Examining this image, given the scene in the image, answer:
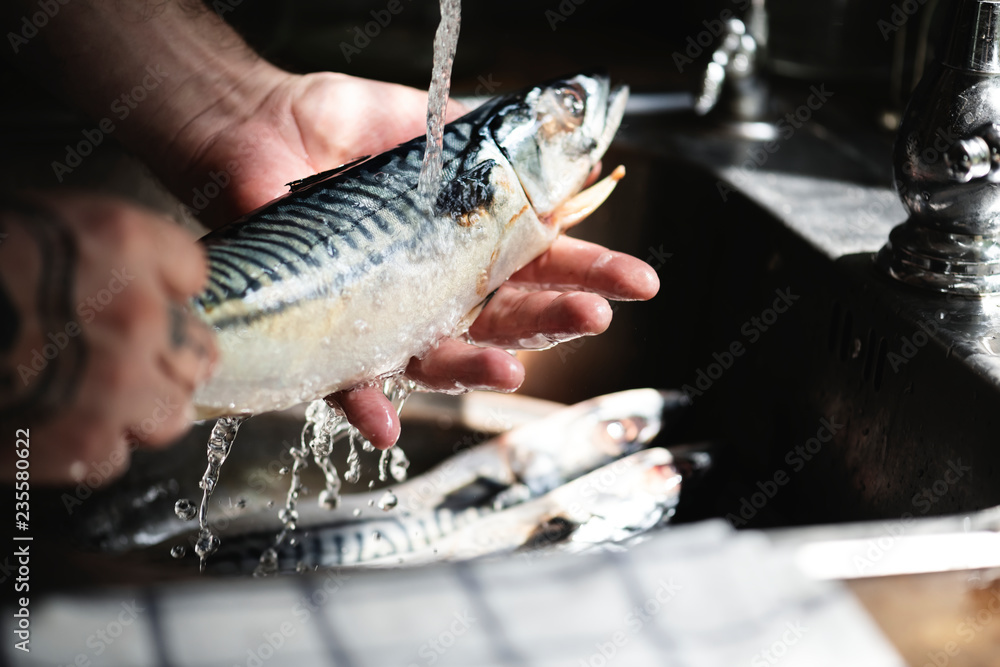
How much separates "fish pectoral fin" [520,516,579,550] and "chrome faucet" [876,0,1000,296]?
1.35 feet

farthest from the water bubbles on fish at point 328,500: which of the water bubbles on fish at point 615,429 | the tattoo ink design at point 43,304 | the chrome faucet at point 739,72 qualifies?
the chrome faucet at point 739,72

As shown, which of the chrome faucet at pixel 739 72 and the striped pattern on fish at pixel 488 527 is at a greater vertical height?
the chrome faucet at pixel 739 72

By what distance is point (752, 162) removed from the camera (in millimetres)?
1171

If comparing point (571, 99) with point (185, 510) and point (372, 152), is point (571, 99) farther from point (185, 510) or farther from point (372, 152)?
point (185, 510)

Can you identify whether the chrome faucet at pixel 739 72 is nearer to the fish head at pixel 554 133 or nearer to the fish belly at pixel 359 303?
the fish head at pixel 554 133

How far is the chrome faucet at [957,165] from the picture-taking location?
73cm

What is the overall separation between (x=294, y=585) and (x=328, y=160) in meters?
0.65

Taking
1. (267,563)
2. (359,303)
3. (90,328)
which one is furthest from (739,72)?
(90,328)

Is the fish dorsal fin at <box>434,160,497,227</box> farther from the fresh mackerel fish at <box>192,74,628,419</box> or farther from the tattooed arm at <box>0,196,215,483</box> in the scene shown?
the tattooed arm at <box>0,196,215,483</box>

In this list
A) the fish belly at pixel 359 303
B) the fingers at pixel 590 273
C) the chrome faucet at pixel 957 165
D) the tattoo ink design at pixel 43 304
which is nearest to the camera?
the tattoo ink design at pixel 43 304

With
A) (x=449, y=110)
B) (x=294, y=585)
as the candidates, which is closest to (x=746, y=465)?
(x=449, y=110)

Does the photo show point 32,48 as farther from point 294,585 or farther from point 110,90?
point 294,585

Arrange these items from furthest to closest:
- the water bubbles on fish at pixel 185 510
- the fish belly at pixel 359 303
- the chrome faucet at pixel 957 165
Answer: the water bubbles on fish at pixel 185 510 → the chrome faucet at pixel 957 165 → the fish belly at pixel 359 303

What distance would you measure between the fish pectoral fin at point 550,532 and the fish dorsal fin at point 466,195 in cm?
34
